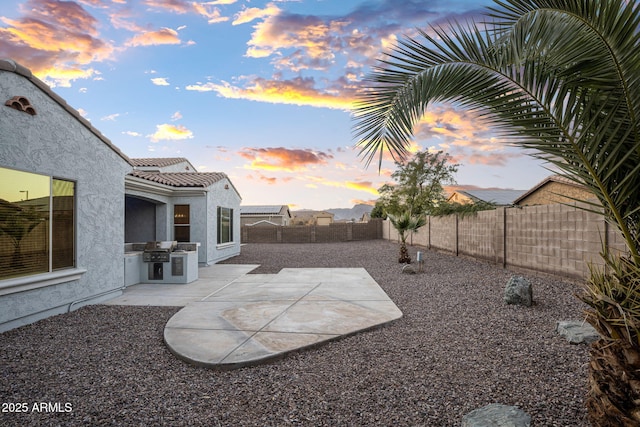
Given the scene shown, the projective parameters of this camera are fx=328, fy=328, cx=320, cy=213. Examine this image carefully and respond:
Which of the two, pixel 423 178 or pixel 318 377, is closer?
pixel 318 377

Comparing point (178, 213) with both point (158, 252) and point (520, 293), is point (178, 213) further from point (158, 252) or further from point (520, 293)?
point (520, 293)

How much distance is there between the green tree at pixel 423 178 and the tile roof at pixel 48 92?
25.6m

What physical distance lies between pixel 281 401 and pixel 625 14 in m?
3.88

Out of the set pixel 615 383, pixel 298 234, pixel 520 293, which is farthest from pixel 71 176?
pixel 298 234

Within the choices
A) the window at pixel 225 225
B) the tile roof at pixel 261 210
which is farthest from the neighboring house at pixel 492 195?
the tile roof at pixel 261 210

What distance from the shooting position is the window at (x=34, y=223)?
511 centimetres

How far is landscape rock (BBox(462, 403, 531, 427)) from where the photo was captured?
2289 millimetres

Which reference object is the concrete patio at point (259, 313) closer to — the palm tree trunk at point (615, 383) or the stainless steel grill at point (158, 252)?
the stainless steel grill at point (158, 252)

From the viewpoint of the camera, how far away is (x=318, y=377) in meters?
3.48

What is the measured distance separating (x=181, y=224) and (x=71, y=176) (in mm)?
6330

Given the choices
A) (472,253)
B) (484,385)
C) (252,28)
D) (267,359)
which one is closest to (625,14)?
(484,385)

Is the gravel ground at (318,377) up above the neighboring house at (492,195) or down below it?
below

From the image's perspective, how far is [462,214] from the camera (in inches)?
547

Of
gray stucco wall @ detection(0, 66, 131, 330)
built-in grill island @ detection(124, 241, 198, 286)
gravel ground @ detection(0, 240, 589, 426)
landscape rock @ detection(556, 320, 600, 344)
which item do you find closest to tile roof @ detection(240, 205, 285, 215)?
built-in grill island @ detection(124, 241, 198, 286)
